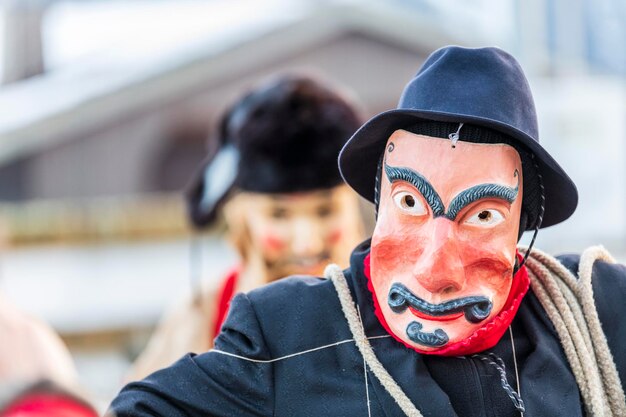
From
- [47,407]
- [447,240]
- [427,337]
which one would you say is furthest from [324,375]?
[47,407]

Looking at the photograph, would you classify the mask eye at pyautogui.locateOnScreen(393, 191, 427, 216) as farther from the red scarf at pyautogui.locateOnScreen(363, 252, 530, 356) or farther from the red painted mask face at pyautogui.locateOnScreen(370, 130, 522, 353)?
the red scarf at pyautogui.locateOnScreen(363, 252, 530, 356)

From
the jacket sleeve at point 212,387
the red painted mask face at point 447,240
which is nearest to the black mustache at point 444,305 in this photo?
the red painted mask face at point 447,240

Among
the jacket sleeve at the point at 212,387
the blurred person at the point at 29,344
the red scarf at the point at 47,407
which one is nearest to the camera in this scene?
the red scarf at the point at 47,407

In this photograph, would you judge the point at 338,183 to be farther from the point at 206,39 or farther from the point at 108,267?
the point at 206,39

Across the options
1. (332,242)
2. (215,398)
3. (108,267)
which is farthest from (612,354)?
(108,267)

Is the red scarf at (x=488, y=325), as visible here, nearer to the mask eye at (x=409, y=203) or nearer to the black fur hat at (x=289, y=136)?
the mask eye at (x=409, y=203)

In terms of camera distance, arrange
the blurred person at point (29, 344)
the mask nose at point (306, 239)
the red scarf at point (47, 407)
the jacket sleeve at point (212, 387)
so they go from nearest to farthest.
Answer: the red scarf at point (47, 407) < the jacket sleeve at point (212, 387) < the blurred person at point (29, 344) < the mask nose at point (306, 239)

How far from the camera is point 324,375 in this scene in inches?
65.1

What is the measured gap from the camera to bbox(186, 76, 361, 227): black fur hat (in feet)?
9.00

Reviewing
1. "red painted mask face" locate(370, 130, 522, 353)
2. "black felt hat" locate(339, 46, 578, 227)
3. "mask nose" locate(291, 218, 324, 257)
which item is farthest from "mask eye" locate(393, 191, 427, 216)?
"mask nose" locate(291, 218, 324, 257)

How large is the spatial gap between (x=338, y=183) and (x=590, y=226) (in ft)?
11.5

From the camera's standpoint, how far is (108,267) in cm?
739

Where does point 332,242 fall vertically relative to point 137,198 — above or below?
above

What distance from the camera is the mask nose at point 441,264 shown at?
1601 mm
